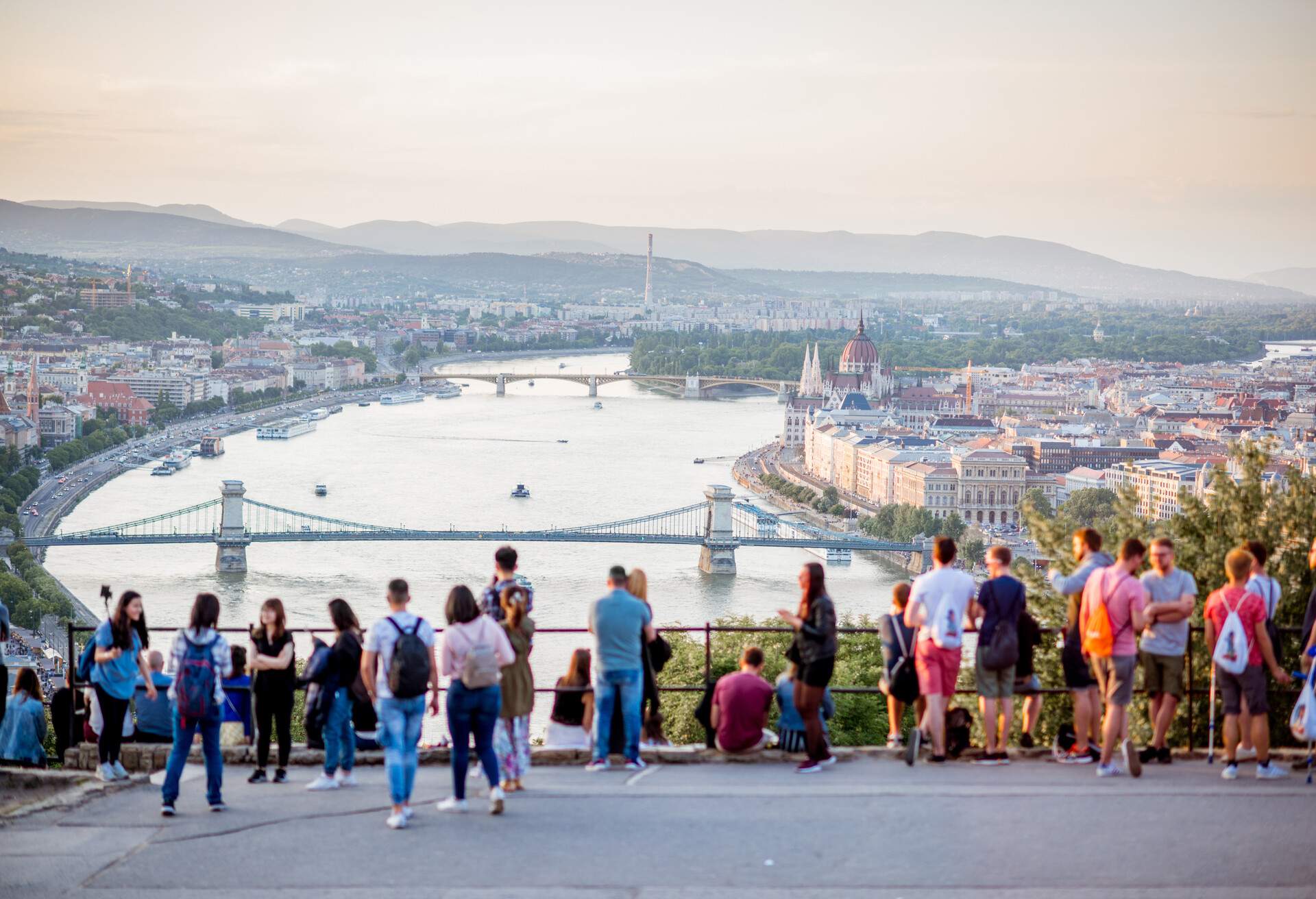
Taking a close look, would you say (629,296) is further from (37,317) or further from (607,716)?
(607,716)

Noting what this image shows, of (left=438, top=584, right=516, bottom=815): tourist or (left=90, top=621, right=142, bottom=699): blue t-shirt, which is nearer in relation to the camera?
(left=438, top=584, right=516, bottom=815): tourist

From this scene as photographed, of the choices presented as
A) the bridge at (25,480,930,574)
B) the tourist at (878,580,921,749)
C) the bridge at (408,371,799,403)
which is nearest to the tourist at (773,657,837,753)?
the tourist at (878,580,921,749)

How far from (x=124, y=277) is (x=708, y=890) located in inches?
2716

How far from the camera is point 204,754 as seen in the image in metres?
2.60

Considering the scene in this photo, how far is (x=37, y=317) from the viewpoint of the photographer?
163 ft

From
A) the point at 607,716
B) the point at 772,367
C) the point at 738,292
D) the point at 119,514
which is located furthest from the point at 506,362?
the point at 738,292

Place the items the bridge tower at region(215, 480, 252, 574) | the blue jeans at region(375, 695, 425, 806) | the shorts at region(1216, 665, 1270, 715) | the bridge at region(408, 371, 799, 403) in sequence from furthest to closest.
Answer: the bridge at region(408, 371, 799, 403) → the bridge tower at region(215, 480, 252, 574) → the shorts at region(1216, 665, 1270, 715) → the blue jeans at region(375, 695, 425, 806)

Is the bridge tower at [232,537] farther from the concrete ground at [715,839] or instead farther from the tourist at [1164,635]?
the tourist at [1164,635]

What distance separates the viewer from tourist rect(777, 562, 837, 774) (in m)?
2.75

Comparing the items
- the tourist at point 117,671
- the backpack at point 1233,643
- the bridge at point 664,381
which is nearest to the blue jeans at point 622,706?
the tourist at point 117,671

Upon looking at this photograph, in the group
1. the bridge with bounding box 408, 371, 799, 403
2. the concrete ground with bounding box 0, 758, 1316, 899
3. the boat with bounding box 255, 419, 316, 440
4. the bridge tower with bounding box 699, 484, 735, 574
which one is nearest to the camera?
the concrete ground with bounding box 0, 758, 1316, 899

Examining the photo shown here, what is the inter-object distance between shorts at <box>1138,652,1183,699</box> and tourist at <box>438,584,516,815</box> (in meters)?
1.00

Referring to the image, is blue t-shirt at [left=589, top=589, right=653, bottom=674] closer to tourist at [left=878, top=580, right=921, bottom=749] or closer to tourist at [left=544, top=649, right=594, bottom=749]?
tourist at [left=544, top=649, right=594, bottom=749]

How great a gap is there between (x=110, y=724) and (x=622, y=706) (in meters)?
0.80
